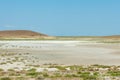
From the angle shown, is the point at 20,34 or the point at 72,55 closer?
the point at 72,55

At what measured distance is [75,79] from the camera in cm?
1556

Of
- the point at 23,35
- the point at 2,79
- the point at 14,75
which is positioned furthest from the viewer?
the point at 23,35

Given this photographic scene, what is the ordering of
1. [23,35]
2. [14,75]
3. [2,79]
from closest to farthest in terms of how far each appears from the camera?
[2,79]
[14,75]
[23,35]

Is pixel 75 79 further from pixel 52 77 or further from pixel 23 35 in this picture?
pixel 23 35

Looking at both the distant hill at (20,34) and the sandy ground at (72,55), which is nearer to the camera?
the sandy ground at (72,55)

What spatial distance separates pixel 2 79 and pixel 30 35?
149m

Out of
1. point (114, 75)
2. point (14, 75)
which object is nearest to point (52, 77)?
point (14, 75)

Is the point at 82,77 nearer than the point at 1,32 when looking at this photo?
Yes

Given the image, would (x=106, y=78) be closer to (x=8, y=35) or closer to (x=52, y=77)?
(x=52, y=77)

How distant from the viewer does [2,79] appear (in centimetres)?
1532

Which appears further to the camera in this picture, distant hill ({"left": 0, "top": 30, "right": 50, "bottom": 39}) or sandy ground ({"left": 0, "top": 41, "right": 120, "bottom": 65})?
distant hill ({"left": 0, "top": 30, "right": 50, "bottom": 39})

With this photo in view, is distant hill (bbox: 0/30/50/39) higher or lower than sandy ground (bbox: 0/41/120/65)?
higher

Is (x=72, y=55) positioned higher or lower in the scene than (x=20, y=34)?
lower

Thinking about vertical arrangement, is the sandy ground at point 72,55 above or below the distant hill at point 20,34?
below
